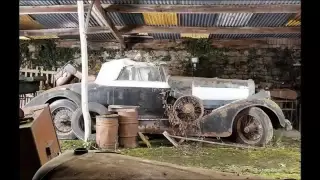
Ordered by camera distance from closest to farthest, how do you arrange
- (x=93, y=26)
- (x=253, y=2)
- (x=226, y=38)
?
1. (x=253, y=2)
2. (x=93, y=26)
3. (x=226, y=38)

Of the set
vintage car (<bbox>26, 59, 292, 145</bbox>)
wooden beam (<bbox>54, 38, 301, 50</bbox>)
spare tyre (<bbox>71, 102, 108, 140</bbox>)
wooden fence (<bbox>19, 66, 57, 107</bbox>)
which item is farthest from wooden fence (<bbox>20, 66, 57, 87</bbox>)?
spare tyre (<bbox>71, 102, 108, 140</bbox>)

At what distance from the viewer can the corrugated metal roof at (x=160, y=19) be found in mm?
7652

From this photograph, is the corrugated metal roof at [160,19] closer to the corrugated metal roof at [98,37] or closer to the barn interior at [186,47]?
the barn interior at [186,47]

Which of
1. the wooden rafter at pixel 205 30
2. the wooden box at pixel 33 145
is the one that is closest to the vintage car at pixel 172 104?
the wooden rafter at pixel 205 30

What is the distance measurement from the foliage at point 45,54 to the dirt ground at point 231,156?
4482 mm

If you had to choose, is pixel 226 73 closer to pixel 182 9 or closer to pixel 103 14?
pixel 182 9

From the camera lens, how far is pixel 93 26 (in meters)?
8.93

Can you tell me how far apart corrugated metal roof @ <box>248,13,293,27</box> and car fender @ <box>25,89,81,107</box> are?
14.9 ft

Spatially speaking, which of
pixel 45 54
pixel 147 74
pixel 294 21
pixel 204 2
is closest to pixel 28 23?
pixel 45 54
